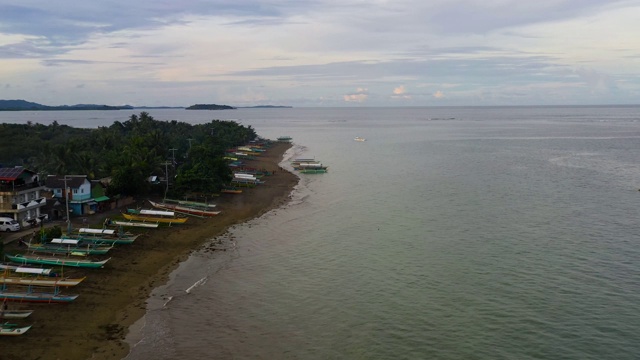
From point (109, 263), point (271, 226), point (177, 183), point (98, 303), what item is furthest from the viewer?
point (177, 183)

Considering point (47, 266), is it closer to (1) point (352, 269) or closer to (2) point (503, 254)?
(1) point (352, 269)

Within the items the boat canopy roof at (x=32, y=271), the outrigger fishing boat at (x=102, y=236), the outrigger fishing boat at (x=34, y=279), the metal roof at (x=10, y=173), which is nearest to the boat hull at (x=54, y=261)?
the outrigger fishing boat at (x=34, y=279)

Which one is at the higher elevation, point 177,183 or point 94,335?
point 177,183

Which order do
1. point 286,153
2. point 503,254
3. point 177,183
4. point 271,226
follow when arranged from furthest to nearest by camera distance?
point 286,153 → point 177,183 → point 271,226 → point 503,254

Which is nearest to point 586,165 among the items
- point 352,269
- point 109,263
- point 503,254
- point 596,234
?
point 596,234

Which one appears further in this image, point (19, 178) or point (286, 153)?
point (286, 153)
